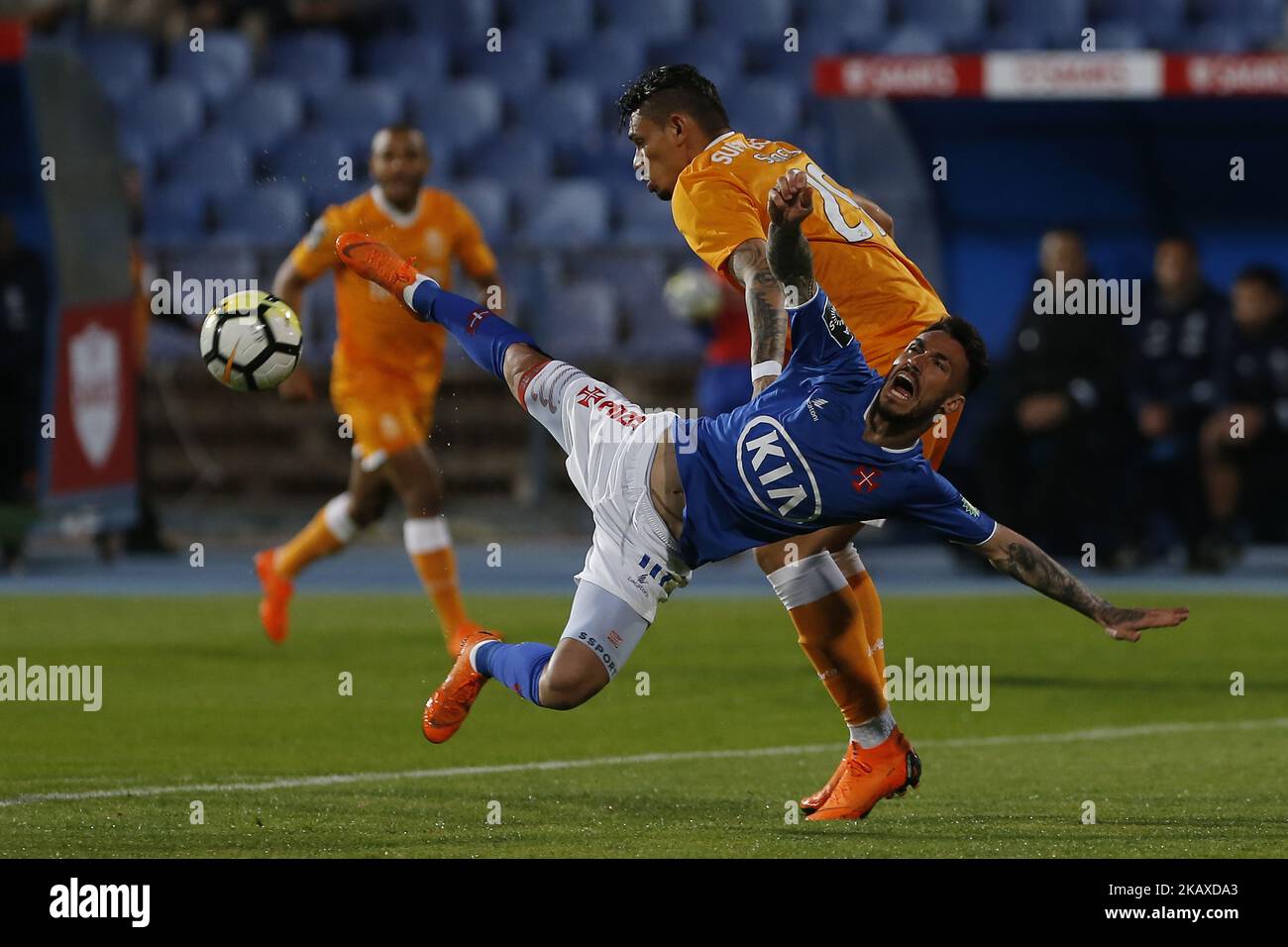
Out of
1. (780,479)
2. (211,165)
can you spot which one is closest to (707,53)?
(211,165)

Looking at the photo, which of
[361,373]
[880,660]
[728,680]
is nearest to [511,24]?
[361,373]

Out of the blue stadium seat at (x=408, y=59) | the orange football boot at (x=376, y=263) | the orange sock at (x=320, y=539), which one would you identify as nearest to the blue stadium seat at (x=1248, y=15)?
the blue stadium seat at (x=408, y=59)

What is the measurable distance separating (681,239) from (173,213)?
4463mm

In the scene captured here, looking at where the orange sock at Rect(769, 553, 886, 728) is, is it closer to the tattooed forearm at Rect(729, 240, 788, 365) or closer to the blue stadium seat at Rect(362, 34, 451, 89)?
the tattooed forearm at Rect(729, 240, 788, 365)

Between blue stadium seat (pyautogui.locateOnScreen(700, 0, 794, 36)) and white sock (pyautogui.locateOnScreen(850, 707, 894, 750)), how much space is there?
14.6 m

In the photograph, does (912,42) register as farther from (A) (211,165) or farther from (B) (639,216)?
(A) (211,165)

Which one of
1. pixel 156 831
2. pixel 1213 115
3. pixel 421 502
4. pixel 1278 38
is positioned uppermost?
pixel 1278 38

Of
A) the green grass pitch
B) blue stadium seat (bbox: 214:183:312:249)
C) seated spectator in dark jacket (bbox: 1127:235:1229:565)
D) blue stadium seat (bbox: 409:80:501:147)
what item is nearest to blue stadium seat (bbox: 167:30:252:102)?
blue stadium seat (bbox: 214:183:312:249)

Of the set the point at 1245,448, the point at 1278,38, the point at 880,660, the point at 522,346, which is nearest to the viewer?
the point at 522,346

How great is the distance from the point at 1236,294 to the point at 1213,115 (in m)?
1.45

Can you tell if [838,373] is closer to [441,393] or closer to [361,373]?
[361,373]

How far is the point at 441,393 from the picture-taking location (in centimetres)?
1655

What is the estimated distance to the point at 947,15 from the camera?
67.6ft

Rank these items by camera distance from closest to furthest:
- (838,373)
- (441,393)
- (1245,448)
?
(838,373)
(1245,448)
(441,393)
